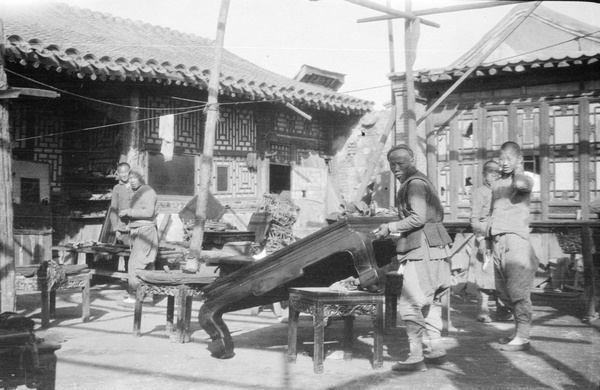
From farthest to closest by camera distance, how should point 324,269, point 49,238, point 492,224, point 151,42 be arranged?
point 151,42
point 49,238
point 492,224
point 324,269

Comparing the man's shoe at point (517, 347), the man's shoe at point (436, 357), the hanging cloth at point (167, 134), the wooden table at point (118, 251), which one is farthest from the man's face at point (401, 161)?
the hanging cloth at point (167, 134)

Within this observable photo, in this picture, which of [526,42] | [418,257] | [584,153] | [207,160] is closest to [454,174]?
[584,153]

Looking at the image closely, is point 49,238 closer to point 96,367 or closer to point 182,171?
point 182,171

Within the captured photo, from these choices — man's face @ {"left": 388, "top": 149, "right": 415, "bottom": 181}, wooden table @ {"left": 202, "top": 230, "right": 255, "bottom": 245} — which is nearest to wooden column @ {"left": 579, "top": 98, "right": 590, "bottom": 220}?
man's face @ {"left": 388, "top": 149, "right": 415, "bottom": 181}

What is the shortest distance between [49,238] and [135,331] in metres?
3.57

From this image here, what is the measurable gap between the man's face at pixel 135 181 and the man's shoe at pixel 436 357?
4445 millimetres

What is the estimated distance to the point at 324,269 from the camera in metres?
5.19

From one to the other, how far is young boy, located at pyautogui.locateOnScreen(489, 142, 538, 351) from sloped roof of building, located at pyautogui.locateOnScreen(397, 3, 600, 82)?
4.46 meters

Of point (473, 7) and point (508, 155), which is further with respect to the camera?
point (473, 7)

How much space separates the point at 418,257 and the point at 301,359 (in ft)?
4.56

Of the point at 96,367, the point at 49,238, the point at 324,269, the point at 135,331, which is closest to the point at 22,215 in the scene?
Result: the point at 49,238

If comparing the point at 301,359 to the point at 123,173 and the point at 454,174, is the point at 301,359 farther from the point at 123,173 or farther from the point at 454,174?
the point at 454,174

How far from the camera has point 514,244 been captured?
5297mm

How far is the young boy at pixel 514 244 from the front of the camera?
5.09 m
